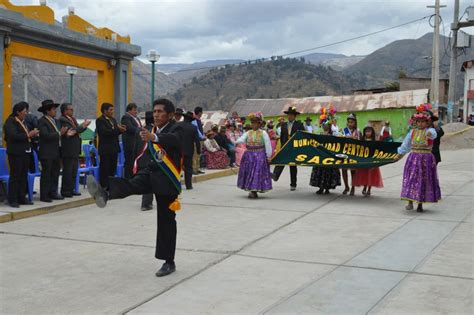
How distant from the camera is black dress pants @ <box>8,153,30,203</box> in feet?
32.2

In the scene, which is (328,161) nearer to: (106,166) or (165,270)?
(106,166)

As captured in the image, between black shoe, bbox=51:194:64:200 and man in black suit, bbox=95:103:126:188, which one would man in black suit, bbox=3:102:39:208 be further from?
man in black suit, bbox=95:103:126:188

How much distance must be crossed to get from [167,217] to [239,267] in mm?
1012

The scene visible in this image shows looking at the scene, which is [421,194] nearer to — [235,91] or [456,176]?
[456,176]

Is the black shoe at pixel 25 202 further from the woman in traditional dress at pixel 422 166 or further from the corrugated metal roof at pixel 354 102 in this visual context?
the corrugated metal roof at pixel 354 102

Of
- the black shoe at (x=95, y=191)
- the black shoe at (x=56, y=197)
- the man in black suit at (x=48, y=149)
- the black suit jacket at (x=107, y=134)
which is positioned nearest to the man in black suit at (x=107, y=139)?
the black suit jacket at (x=107, y=134)

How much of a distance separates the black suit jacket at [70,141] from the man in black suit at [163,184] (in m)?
5.10

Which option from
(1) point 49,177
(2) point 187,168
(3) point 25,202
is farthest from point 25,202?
(2) point 187,168

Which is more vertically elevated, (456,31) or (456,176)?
(456,31)

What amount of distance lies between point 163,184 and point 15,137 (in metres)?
4.56

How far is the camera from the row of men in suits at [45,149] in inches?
386

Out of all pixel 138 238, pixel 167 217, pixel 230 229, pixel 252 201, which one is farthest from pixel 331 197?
pixel 167 217

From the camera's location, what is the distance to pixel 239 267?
658 cm

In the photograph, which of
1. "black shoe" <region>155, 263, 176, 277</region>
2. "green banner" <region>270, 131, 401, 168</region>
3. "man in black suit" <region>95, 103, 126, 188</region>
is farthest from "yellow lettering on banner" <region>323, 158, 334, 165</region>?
"black shoe" <region>155, 263, 176, 277</region>
